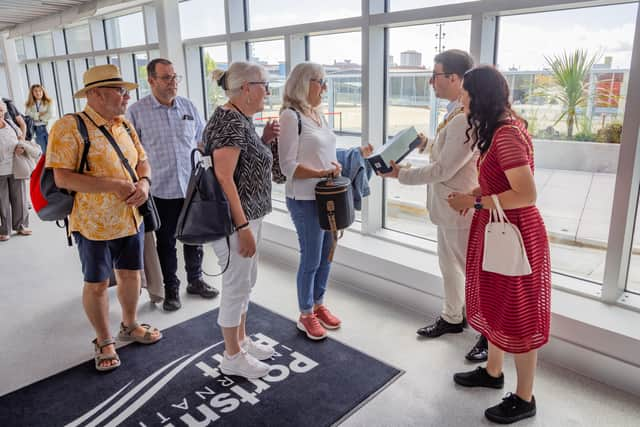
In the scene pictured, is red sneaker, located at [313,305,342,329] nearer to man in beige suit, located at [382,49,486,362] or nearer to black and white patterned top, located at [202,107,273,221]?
man in beige suit, located at [382,49,486,362]

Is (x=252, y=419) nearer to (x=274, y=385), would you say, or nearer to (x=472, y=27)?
(x=274, y=385)

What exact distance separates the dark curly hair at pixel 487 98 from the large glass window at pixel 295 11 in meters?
2.02

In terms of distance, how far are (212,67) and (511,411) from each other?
4.76 meters

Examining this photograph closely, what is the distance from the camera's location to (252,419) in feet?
7.56

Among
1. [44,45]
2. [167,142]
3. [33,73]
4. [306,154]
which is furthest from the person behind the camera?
[33,73]

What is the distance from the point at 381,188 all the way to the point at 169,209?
1691 mm

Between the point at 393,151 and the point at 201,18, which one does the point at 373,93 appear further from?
the point at 201,18

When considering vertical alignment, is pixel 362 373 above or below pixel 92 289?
below

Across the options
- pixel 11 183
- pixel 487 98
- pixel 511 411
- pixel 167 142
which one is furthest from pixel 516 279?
pixel 11 183

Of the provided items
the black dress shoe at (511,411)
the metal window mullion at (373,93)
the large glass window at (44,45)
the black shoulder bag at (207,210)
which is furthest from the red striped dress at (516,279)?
the large glass window at (44,45)

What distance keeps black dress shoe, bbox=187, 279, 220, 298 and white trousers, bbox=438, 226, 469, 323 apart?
1732 millimetres

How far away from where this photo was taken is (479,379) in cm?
252

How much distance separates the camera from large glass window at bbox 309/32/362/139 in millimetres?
3939

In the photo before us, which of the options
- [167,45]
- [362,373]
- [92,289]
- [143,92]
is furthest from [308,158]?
[143,92]
